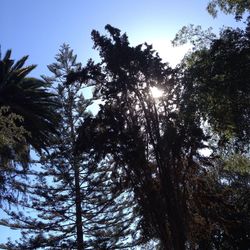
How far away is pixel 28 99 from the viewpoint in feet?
50.9

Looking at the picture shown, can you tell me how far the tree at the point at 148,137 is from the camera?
31.2 feet

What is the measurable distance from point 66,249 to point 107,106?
1135 cm

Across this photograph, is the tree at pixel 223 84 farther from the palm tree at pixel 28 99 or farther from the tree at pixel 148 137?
the palm tree at pixel 28 99

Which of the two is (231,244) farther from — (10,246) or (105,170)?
(10,246)

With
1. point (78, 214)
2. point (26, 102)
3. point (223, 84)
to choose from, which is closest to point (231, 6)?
point (223, 84)

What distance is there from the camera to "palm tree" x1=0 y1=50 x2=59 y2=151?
14922 millimetres

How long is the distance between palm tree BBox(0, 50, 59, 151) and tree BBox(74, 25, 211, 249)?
4281mm

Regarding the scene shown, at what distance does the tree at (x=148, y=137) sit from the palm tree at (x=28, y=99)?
4281mm

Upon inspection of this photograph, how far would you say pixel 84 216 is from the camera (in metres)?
21.1

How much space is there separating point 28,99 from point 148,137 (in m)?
6.60

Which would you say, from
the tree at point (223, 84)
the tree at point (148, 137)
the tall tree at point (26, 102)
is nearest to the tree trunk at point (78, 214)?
the tall tree at point (26, 102)

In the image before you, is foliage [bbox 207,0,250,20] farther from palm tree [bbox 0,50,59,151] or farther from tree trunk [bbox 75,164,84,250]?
tree trunk [bbox 75,164,84,250]

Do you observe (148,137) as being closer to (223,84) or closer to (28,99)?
(223,84)

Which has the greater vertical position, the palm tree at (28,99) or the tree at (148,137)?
the palm tree at (28,99)
